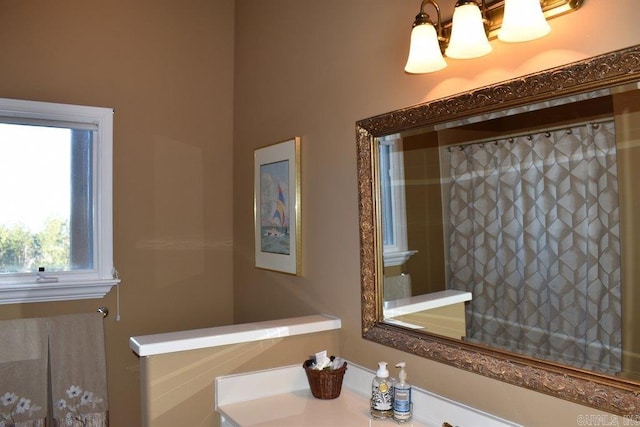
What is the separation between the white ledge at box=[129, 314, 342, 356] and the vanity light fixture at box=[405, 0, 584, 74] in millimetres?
998

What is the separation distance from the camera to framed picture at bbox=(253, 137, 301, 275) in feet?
7.36

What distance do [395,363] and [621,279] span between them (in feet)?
2.64

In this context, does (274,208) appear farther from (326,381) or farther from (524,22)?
(524,22)

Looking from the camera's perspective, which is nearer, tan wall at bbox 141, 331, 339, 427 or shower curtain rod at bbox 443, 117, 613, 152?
shower curtain rod at bbox 443, 117, 613, 152

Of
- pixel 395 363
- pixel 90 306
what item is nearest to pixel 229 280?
pixel 90 306

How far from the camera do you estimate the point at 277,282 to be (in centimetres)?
244

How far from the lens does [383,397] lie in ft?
5.33

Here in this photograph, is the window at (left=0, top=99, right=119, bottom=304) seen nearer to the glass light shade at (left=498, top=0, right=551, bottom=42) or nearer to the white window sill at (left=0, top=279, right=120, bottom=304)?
the white window sill at (left=0, top=279, right=120, bottom=304)

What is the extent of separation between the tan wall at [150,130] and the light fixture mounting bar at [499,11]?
1.64 meters

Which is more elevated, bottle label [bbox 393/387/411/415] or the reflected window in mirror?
the reflected window in mirror

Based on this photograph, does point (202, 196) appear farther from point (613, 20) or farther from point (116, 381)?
point (613, 20)

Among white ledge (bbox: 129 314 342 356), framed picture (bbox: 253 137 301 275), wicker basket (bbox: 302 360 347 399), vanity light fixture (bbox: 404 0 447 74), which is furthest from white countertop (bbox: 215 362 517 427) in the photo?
vanity light fixture (bbox: 404 0 447 74)

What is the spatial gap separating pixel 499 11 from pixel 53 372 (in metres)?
2.31

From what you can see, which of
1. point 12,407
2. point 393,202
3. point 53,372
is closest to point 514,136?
point 393,202
